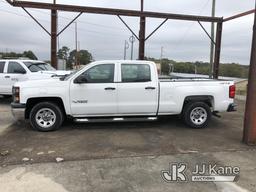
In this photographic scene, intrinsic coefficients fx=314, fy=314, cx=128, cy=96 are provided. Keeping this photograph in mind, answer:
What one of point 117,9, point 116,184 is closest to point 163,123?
point 116,184

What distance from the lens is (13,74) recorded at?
12.9m

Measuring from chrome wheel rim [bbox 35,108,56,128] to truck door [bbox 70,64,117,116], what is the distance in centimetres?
53

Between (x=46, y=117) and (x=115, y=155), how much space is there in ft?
8.88

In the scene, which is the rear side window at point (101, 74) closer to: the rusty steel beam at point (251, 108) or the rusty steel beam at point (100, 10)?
the rusty steel beam at point (251, 108)

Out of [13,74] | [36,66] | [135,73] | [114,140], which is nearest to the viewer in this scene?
[114,140]

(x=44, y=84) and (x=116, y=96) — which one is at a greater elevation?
(x=44, y=84)

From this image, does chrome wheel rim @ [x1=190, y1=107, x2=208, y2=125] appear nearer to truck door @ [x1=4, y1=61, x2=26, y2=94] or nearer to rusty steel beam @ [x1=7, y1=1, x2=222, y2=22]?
truck door @ [x1=4, y1=61, x2=26, y2=94]

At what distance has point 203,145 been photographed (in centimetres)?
674

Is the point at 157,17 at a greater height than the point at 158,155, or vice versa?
the point at 157,17

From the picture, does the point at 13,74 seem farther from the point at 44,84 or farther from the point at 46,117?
the point at 46,117

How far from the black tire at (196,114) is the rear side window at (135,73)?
4.40 feet

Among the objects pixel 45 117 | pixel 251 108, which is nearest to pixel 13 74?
pixel 45 117

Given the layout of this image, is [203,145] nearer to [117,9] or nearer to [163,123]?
[163,123]

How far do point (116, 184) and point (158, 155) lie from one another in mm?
1563
